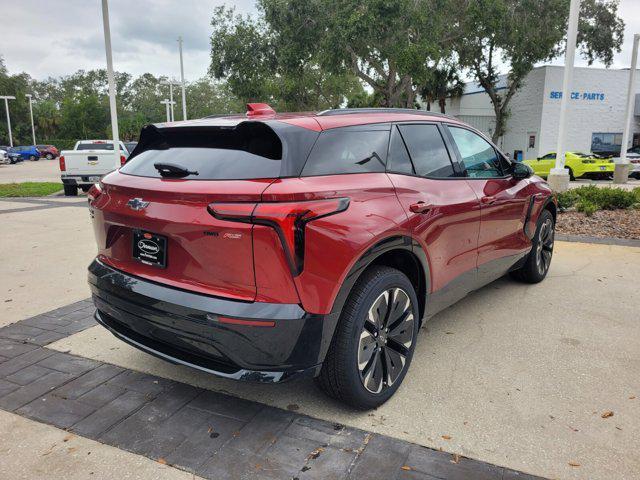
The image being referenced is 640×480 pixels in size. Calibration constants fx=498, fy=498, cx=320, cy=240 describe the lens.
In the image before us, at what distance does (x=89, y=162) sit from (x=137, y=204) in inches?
501

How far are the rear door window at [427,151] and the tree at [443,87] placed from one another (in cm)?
3090

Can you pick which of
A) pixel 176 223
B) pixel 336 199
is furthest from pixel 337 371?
pixel 176 223

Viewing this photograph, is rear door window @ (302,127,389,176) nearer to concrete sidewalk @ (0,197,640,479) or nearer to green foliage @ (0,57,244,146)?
concrete sidewalk @ (0,197,640,479)

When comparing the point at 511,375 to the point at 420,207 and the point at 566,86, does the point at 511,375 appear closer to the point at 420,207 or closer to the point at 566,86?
the point at 420,207

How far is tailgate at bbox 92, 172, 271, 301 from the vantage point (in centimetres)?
240

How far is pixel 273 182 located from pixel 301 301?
596mm

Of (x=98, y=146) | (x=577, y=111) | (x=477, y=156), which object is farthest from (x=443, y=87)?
(x=477, y=156)

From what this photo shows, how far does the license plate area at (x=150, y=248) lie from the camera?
104 inches

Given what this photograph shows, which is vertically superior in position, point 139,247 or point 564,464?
point 139,247

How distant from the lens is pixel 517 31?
80.0 ft

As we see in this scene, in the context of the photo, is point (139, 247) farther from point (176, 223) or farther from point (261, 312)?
point (261, 312)

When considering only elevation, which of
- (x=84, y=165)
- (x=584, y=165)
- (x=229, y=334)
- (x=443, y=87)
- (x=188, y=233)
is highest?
(x=443, y=87)

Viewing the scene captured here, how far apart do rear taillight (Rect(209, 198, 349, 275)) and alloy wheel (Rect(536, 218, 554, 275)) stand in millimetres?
3666

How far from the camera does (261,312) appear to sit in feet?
7.81
